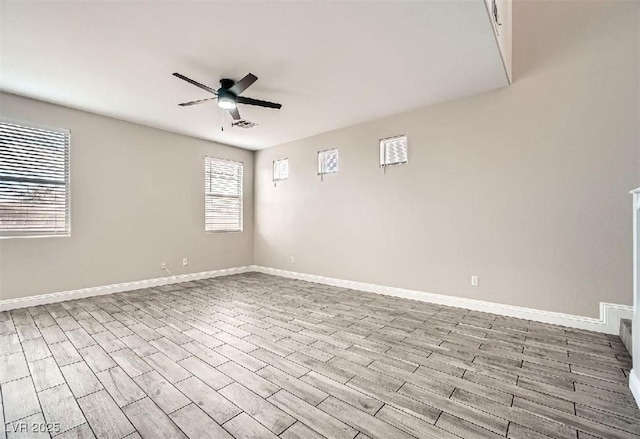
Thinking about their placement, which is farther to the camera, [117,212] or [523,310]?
[117,212]

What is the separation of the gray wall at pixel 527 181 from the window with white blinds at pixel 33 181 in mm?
4328

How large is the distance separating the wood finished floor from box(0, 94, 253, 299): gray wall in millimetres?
700

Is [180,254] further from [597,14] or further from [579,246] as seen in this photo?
[597,14]

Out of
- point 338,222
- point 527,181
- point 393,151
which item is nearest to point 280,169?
point 338,222

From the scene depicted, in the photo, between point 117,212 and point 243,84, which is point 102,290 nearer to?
point 117,212

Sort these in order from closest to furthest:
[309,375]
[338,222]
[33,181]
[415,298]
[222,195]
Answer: [309,375] < [33,181] < [415,298] < [338,222] < [222,195]

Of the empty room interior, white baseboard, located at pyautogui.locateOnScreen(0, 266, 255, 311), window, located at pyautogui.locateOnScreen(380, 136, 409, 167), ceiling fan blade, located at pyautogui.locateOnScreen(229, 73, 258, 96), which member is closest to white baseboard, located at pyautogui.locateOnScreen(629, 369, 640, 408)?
the empty room interior

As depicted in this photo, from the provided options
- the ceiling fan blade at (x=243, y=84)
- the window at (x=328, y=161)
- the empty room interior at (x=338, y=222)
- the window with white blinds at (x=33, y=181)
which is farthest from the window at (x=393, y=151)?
the window with white blinds at (x=33, y=181)

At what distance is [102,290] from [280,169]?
12.2 ft

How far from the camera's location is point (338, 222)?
5.16 meters

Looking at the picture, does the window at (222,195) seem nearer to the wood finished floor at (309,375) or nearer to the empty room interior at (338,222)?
the empty room interior at (338,222)

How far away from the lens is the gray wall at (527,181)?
9.61 feet

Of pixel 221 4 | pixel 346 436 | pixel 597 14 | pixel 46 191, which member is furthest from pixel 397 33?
pixel 46 191

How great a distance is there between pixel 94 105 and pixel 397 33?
415cm
